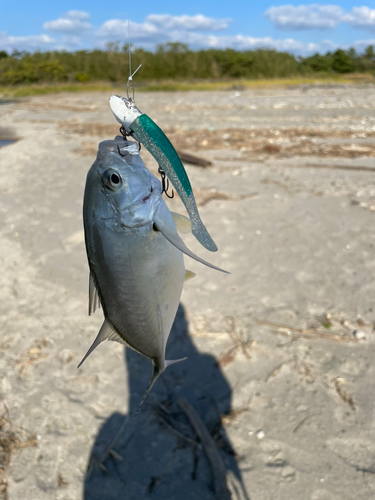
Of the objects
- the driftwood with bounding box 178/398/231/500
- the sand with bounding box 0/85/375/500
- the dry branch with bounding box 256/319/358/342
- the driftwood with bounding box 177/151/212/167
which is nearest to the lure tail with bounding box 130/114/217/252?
the driftwood with bounding box 178/398/231/500

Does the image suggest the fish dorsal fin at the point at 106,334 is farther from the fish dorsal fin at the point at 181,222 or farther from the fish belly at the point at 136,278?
the fish dorsal fin at the point at 181,222

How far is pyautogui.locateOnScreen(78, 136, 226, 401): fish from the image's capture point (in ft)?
3.61

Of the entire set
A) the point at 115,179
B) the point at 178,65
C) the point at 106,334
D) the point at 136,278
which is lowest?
the point at 106,334

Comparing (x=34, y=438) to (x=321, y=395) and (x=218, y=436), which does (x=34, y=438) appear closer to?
(x=218, y=436)

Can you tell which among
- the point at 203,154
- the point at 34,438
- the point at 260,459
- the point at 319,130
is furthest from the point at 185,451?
the point at 319,130

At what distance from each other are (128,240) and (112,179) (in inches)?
7.3

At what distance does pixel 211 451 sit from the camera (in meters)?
2.75

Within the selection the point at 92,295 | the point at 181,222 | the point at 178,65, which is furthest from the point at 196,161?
the point at 178,65

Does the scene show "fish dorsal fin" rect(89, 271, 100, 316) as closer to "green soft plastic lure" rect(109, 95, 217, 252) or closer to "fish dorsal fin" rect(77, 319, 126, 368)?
"fish dorsal fin" rect(77, 319, 126, 368)

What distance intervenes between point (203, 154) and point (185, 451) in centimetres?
827

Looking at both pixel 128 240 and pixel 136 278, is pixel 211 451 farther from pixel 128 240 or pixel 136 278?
pixel 128 240

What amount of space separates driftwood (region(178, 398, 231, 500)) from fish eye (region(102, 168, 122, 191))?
2.34 metres

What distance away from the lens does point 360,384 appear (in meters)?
3.27

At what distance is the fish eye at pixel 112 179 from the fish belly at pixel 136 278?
12cm
